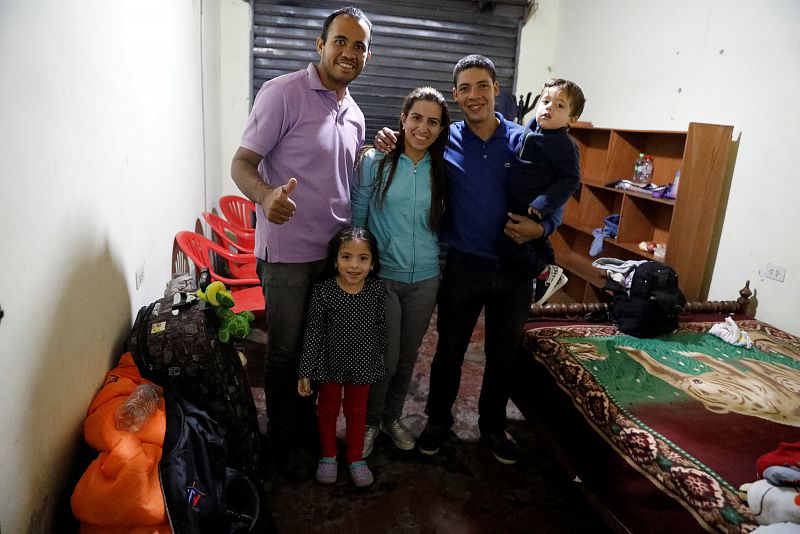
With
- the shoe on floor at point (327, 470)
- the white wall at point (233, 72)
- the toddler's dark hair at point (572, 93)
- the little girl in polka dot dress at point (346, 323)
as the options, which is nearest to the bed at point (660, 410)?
the little girl in polka dot dress at point (346, 323)

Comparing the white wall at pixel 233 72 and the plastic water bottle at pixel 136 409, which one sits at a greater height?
the white wall at pixel 233 72

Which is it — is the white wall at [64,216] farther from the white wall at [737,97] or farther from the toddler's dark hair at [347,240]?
the white wall at [737,97]

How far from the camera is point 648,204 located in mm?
3662

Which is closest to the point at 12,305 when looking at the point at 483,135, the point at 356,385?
the point at 356,385

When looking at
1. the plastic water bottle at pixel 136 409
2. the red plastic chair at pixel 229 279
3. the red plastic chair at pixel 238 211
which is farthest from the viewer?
the red plastic chair at pixel 238 211

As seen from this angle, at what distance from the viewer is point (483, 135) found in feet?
6.66

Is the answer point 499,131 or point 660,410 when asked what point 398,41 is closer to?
point 499,131

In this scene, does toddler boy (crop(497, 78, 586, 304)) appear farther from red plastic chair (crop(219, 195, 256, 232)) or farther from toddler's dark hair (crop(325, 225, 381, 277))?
red plastic chair (crop(219, 195, 256, 232))

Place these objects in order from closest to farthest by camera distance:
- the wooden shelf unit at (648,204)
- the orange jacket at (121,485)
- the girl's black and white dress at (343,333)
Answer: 1. the orange jacket at (121,485)
2. the girl's black and white dress at (343,333)
3. the wooden shelf unit at (648,204)

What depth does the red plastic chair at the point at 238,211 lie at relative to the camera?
424cm

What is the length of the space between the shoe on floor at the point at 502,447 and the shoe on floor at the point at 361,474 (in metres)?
0.55

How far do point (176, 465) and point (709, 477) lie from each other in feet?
4.91

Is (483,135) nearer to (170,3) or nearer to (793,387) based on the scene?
(793,387)

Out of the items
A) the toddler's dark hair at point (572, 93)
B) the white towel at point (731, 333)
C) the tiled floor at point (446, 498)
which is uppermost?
the toddler's dark hair at point (572, 93)
